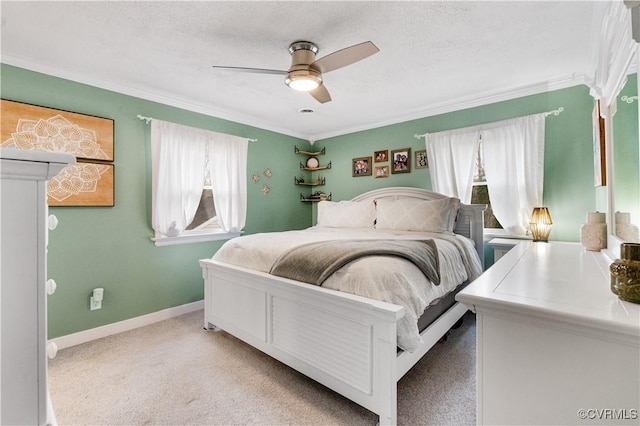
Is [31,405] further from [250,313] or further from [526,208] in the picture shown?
[526,208]

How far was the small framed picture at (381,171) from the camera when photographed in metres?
4.06

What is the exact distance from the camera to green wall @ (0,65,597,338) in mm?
2494

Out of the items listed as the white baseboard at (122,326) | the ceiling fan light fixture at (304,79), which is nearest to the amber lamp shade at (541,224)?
the ceiling fan light fixture at (304,79)

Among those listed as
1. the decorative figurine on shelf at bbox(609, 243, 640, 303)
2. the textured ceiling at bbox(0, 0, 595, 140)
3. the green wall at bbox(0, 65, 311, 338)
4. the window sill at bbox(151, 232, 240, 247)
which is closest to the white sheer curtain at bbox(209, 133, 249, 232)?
the window sill at bbox(151, 232, 240, 247)

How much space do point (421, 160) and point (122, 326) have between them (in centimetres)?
381

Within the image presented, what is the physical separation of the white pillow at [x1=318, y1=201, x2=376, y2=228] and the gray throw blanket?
4.67ft

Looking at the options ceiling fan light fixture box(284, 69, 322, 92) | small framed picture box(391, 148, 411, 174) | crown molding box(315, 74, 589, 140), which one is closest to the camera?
ceiling fan light fixture box(284, 69, 322, 92)

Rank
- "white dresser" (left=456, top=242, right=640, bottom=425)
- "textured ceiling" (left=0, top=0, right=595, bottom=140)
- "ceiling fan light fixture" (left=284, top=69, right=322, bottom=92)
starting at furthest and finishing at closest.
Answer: "ceiling fan light fixture" (left=284, top=69, right=322, bottom=92), "textured ceiling" (left=0, top=0, right=595, bottom=140), "white dresser" (left=456, top=242, right=640, bottom=425)

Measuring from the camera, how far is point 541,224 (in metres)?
2.71

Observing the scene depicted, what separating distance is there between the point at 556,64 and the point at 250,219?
11.9ft

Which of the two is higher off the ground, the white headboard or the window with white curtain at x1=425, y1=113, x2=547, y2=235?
the window with white curtain at x1=425, y1=113, x2=547, y2=235

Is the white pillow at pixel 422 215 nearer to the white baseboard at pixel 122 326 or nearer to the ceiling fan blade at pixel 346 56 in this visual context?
the ceiling fan blade at pixel 346 56

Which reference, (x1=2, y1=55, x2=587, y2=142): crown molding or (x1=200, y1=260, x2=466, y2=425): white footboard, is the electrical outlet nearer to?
(x1=200, y1=260, x2=466, y2=425): white footboard

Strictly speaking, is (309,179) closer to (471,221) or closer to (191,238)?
(191,238)
